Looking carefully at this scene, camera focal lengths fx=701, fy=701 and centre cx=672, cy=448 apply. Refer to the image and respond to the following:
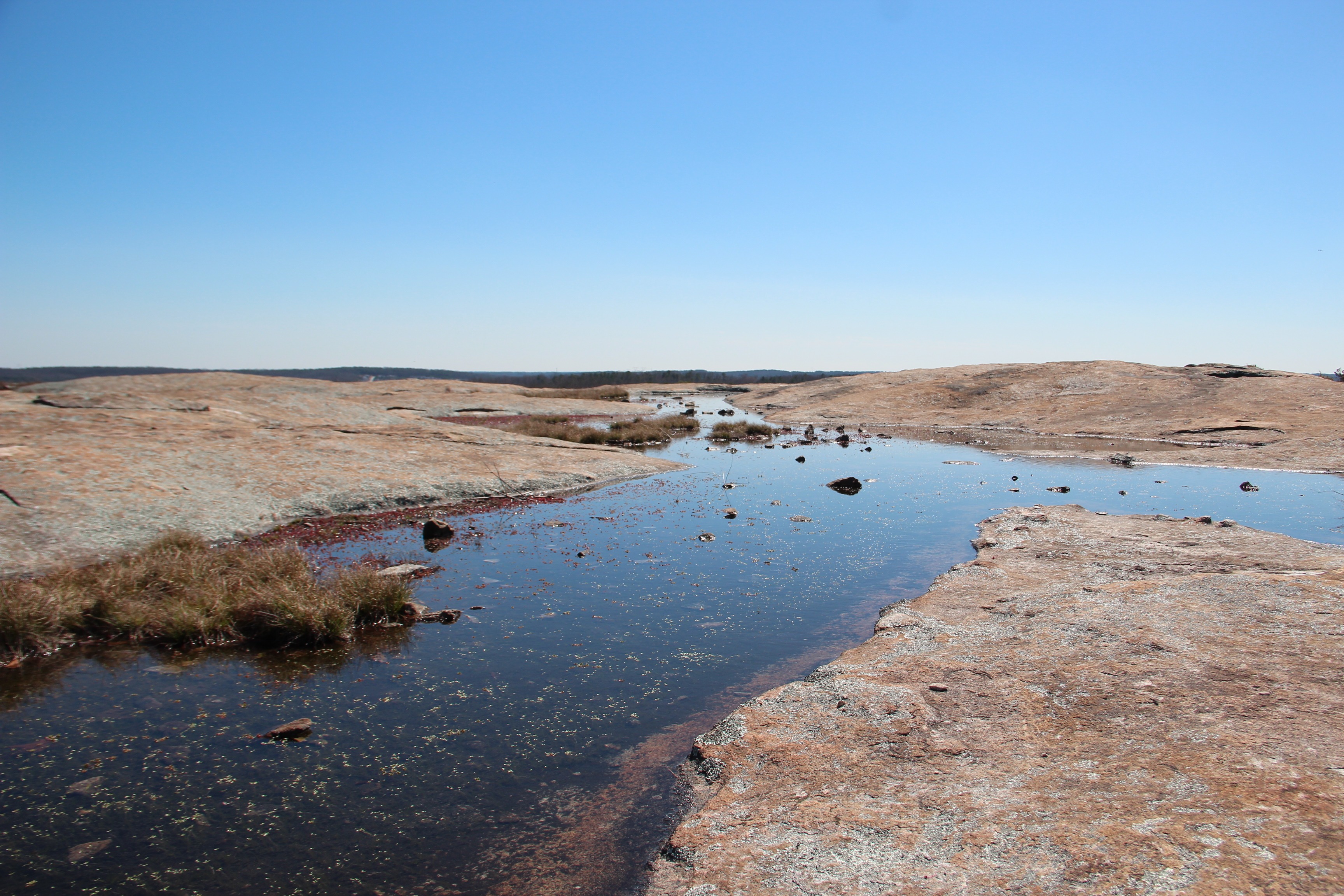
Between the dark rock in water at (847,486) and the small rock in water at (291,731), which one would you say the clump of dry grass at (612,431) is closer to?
the dark rock in water at (847,486)

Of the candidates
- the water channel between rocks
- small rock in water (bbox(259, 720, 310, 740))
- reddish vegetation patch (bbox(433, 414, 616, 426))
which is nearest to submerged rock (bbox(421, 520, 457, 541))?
the water channel between rocks

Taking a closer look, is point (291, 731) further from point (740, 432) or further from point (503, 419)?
→ point (503, 419)

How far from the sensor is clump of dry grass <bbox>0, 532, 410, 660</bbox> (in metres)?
8.88

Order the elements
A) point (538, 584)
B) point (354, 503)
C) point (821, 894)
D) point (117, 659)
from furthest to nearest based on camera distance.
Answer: point (354, 503) < point (538, 584) < point (117, 659) < point (821, 894)

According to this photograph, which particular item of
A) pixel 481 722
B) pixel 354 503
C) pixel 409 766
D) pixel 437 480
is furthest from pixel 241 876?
pixel 437 480

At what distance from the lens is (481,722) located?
7.36 meters

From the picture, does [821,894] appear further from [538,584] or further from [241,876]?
[538,584]

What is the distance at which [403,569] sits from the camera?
12.3 m

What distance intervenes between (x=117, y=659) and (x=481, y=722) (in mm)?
5030

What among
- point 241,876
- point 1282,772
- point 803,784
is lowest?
point 241,876

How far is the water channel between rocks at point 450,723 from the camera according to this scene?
5.27m

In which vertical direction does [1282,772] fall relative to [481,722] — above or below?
above

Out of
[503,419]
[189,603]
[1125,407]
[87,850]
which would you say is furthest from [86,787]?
[1125,407]

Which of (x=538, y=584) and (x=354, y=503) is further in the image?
(x=354, y=503)
